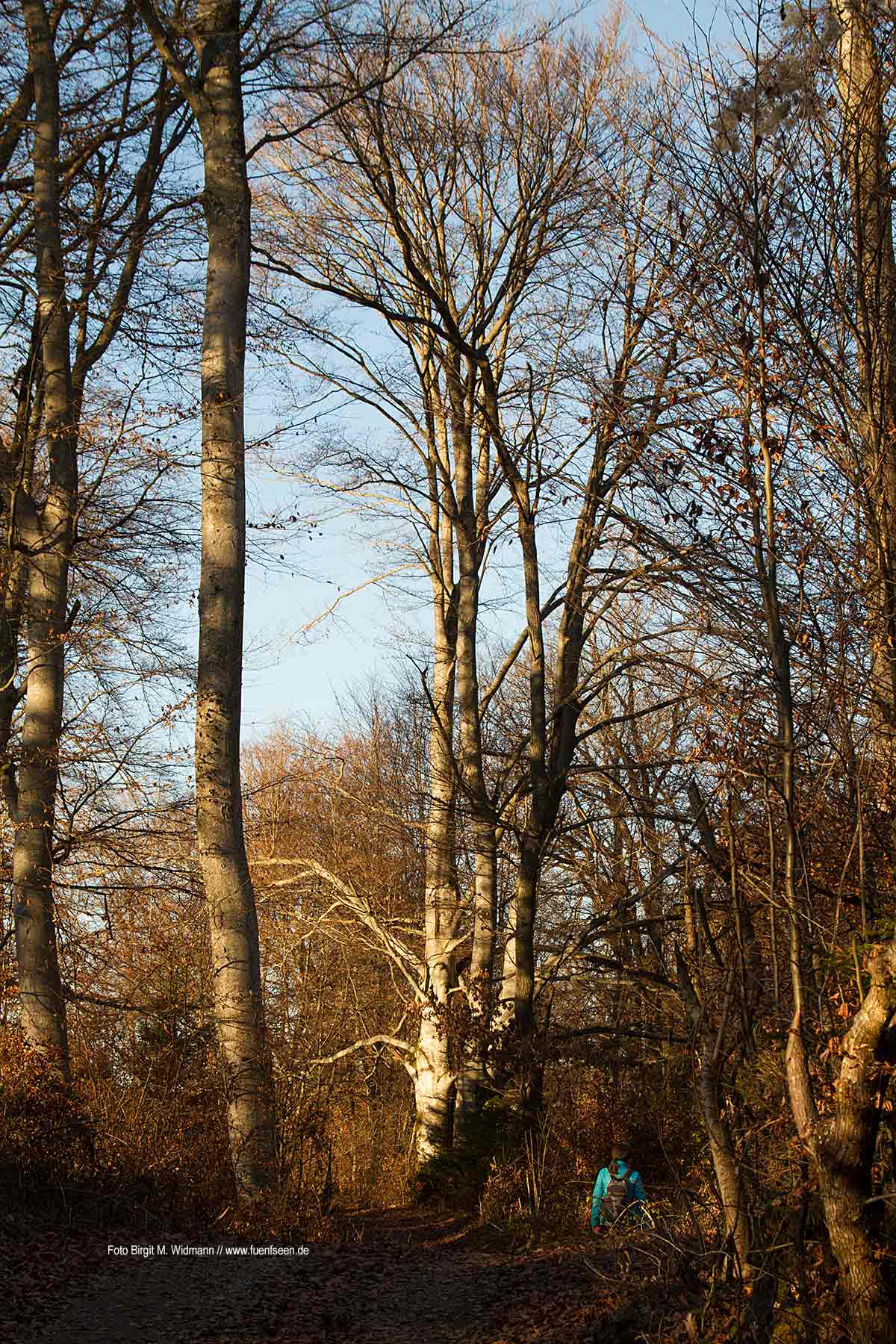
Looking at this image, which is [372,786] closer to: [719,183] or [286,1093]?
[286,1093]

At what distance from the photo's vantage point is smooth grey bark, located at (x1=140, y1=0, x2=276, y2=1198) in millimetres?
8461

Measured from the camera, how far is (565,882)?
1833 centimetres

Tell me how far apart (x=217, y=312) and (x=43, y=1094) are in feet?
20.2

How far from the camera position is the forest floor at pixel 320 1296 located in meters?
5.70

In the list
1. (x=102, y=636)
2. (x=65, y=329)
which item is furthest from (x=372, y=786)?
(x=65, y=329)

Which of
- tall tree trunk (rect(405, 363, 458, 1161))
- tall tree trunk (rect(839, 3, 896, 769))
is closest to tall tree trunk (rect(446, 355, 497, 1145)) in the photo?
tall tree trunk (rect(405, 363, 458, 1161))

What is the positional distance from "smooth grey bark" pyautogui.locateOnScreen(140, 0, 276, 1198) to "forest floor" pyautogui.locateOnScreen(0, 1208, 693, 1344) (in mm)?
1134

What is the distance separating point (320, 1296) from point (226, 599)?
15.7 ft

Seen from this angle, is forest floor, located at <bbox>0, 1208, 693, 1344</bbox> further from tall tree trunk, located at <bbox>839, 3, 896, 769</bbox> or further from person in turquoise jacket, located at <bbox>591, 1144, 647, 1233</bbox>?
tall tree trunk, located at <bbox>839, 3, 896, 769</bbox>

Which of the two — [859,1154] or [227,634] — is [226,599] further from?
[859,1154]

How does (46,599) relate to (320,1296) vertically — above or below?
above

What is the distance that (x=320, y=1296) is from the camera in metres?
6.87

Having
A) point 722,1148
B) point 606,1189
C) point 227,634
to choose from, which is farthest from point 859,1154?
point 227,634

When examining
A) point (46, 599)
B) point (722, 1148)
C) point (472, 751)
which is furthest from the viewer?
point (472, 751)
